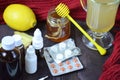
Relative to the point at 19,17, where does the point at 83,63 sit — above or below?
below

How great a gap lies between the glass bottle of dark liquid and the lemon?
140 mm

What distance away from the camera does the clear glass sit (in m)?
0.74

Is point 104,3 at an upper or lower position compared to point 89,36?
upper

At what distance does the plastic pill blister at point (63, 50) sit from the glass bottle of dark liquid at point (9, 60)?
0.11 meters

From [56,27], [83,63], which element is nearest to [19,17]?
[56,27]

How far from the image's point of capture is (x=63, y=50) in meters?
0.79

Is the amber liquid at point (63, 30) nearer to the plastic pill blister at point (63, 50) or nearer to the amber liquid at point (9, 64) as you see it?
the plastic pill blister at point (63, 50)

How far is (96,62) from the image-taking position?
775mm

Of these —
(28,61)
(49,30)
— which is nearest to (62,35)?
(49,30)

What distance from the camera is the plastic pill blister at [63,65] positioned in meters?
0.74

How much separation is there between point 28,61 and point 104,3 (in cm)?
22

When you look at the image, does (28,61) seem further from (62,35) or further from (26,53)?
(62,35)

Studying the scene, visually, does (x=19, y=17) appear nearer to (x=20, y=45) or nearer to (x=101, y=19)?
(x=20, y=45)

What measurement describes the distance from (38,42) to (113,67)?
0.18 meters
